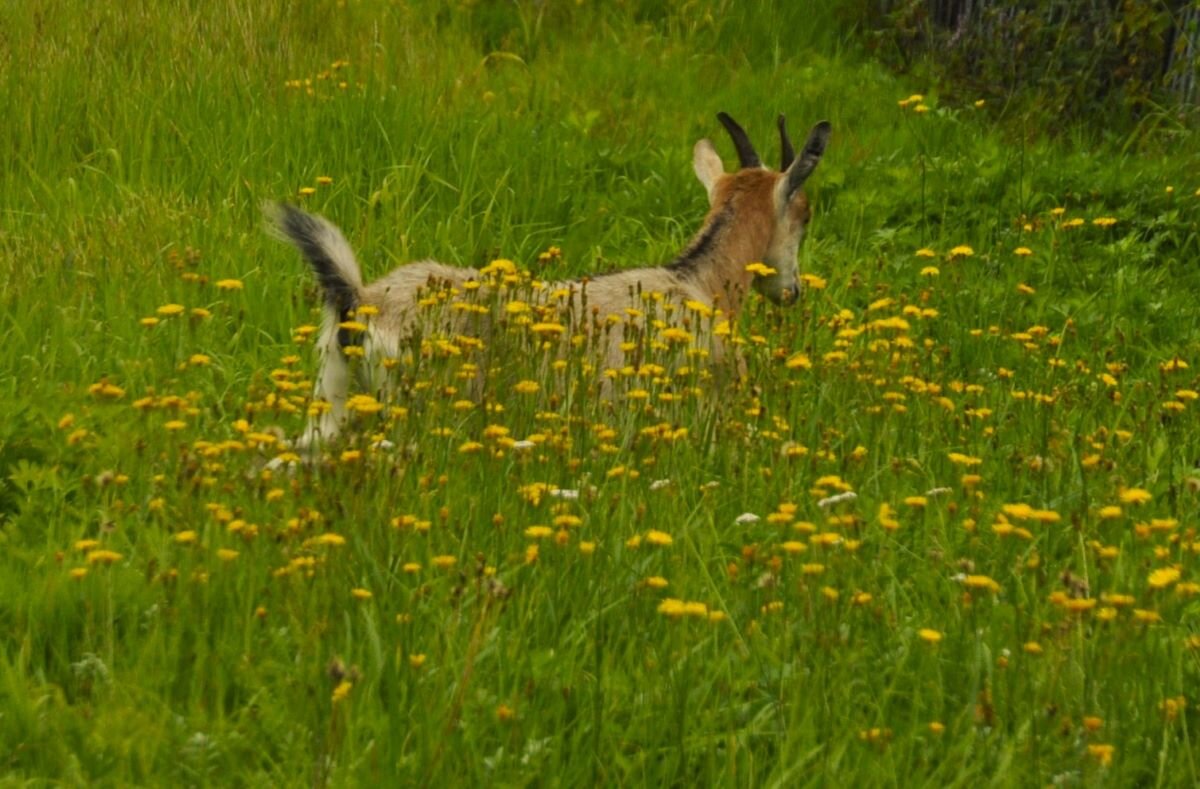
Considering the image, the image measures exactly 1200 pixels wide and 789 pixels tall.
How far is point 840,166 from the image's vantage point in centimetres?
860

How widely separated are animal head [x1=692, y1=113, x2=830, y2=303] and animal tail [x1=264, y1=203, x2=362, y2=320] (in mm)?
2085

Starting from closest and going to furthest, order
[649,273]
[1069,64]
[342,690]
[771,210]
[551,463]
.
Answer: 1. [342,690]
2. [551,463]
3. [649,273]
4. [771,210]
5. [1069,64]

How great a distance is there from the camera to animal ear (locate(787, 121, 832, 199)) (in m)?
6.52

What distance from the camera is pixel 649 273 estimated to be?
635 centimetres

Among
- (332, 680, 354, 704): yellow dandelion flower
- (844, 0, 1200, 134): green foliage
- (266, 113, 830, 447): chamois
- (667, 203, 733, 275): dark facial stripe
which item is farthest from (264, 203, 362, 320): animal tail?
(844, 0, 1200, 134): green foliage

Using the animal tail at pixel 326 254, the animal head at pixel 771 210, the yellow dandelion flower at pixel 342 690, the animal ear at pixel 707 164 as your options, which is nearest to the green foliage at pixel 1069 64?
the animal ear at pixel 707 164

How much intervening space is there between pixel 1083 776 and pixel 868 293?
4.48 metres

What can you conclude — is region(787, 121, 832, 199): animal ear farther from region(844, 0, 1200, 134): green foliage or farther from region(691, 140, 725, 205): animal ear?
region(844, 0, 1200, 134): green foliage

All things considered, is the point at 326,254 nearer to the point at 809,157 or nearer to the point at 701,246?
the point at 701,246

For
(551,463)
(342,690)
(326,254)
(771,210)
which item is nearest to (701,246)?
(771,210)

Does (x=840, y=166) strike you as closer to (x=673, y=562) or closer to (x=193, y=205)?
(x=193, y=205)

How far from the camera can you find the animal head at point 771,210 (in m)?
6.78

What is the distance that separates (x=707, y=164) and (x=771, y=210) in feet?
2.01

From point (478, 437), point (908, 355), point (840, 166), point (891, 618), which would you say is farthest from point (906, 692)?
point (840, 166)
